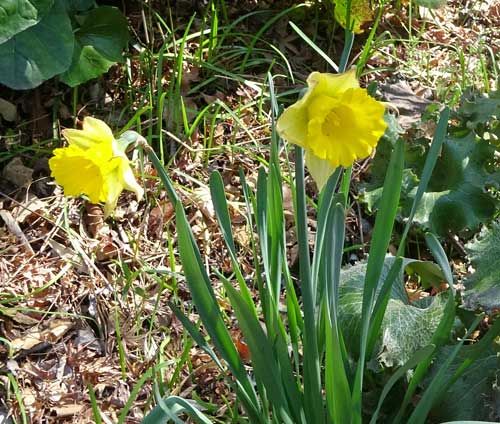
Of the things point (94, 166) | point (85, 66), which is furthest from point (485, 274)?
point (85, 66)

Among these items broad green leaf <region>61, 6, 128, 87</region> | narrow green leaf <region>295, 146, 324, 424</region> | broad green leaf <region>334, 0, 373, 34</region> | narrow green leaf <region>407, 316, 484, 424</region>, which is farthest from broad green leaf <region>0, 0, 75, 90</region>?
narrow green leaf <region>407, 316, 484, 424</region>

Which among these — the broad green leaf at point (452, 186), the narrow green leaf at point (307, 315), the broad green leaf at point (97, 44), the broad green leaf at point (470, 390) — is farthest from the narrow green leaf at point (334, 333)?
the broad green leaf at point (97, 44)

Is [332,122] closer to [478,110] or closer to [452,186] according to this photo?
[452,186]

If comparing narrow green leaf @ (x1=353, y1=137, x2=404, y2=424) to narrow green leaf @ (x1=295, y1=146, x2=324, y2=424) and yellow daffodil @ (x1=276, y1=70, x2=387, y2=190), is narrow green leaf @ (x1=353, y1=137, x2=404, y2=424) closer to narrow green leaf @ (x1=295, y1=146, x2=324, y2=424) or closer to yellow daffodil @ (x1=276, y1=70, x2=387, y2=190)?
narrow green leaf @ (x1=295, y1=146, x2=324, y2=424)

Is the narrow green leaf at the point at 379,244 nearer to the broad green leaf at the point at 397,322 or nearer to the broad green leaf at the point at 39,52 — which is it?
the broad green leaf at the point at 397,322

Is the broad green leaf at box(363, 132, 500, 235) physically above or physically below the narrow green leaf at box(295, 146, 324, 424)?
below
